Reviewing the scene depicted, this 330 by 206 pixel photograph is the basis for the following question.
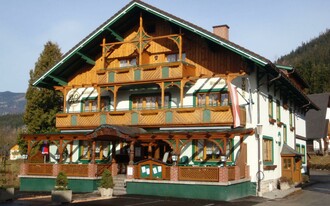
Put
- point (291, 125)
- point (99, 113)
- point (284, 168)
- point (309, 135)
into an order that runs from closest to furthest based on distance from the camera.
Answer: point (99, 113) < point (284, 168) < point (291, 125) < point (309, 135)

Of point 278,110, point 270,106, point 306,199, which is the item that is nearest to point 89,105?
point 270,106

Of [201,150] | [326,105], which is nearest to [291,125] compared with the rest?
[201,150]

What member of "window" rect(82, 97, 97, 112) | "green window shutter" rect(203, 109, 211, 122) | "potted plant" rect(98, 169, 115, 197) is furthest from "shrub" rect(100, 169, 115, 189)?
"window" rect(82, 97, 97, 112)

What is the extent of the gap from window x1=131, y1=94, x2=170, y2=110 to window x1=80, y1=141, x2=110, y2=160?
3.12m

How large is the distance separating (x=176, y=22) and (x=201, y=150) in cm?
750

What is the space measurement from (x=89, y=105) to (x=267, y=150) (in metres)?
12.1

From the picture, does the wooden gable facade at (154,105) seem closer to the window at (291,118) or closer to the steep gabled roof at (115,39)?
the steep gabled roof at (115,39)

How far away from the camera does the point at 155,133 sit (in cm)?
2367

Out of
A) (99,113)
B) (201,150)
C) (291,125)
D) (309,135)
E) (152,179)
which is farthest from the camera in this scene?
(309,135)

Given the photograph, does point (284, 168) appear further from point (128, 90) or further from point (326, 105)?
point (326, 105)

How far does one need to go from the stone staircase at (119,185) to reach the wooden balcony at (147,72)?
5.84 meters

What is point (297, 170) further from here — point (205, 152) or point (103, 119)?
point (103, 119)

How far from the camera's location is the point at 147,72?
26.2 metres

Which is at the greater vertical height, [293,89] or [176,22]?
[176,22]
